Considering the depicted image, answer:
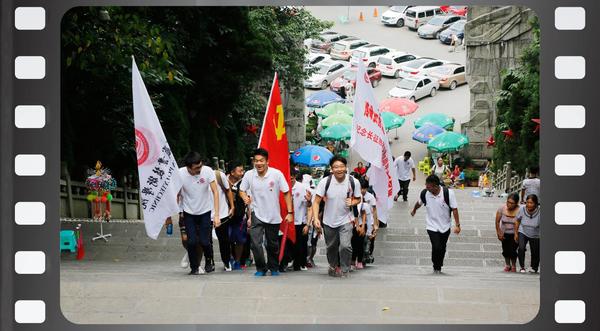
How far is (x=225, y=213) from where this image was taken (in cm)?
1134

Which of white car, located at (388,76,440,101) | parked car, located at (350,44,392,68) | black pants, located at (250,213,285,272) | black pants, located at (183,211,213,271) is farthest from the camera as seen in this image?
parked car, located at (350,44,392,68)

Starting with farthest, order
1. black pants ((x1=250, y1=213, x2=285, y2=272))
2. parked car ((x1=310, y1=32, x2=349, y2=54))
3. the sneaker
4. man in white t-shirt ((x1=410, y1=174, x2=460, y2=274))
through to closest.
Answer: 1. parked car ((x1=310, y1=32, x2=349, y2=54))
2. the sneaker
3. man in white t-shirt ((x1=410, y1=174, x2=460, y2=274))
4. black pants ((x1=250, y1=213, x2=285, y2=272))

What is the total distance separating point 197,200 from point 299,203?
4.86ft

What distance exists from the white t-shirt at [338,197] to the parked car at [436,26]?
4724cm

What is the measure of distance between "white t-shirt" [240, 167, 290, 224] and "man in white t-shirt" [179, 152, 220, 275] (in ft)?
1.02

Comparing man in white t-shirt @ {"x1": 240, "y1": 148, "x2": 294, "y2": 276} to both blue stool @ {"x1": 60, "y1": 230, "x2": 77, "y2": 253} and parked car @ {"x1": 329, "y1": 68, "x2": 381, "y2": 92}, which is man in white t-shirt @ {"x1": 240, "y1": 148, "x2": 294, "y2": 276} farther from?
parked car @ {"x1": 329, "y1": 68, "x2": 381, "y2": 92}

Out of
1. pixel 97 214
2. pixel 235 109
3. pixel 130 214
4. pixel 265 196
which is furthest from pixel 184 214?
pixel 235 109

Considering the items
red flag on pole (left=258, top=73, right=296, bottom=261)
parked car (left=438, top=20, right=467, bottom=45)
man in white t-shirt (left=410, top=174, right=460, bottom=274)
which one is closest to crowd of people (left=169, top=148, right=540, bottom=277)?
man in white t-shirt (left=410, top=174, right=460, bottom=274)

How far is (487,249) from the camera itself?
56.8 feet

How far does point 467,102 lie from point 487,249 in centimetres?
3485

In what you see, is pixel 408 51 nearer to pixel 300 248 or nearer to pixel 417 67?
pixel 417 67

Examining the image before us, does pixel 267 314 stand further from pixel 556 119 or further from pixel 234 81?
pixel 234 81

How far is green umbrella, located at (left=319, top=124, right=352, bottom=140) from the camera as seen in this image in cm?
3625

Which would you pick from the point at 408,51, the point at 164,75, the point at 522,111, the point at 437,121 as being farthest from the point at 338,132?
the point at 164,75
